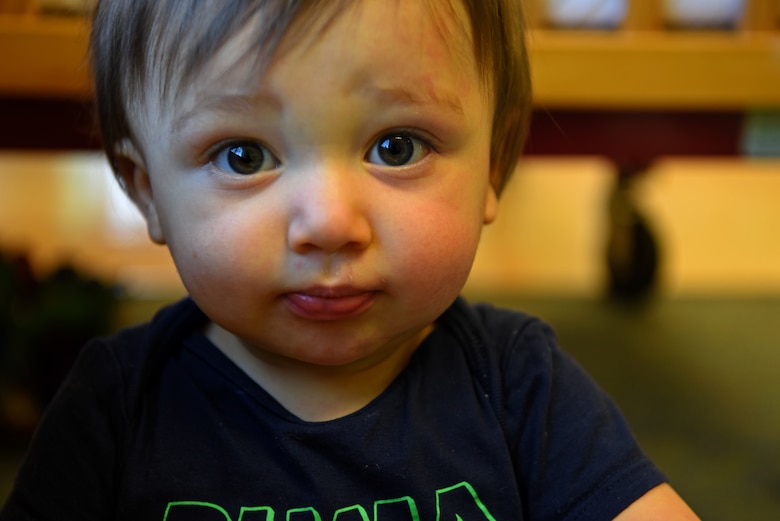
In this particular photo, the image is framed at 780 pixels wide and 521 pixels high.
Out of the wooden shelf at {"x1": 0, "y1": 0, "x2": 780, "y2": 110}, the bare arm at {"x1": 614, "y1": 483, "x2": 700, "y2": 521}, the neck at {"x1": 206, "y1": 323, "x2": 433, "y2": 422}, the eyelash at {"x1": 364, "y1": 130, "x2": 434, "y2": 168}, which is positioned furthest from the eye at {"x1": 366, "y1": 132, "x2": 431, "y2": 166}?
the wooden shelf at {"x1": 0, "y1": 0, "x2": 780, "y2": 110}

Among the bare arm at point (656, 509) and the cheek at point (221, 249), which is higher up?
the cheek at point (221, 249)

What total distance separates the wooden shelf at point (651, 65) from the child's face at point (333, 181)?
50 cm

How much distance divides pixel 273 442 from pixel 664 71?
706 mm

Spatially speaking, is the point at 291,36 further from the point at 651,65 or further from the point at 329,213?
the point at 651,65

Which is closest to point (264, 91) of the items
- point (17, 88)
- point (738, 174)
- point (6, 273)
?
point (17, 88)

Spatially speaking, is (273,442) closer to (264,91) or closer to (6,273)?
(264,91)

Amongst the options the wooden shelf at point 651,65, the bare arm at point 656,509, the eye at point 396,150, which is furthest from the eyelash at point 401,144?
the wooden shelf at point 651,65

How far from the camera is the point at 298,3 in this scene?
571 mm

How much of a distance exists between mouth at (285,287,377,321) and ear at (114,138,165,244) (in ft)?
0.45

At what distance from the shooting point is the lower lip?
0.61m

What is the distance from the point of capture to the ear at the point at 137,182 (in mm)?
700

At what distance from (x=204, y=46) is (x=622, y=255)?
4.75 feet

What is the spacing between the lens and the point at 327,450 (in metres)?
0.69

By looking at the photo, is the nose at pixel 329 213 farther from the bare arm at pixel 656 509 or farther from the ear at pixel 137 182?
the bare arm at pixel 656 509
